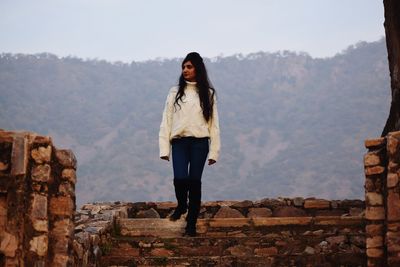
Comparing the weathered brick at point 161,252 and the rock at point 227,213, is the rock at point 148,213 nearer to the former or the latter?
the rock at point 227,213

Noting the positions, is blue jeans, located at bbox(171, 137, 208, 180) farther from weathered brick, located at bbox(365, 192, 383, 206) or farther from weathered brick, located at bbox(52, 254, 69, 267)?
weathered brick, located at bbox(52, 254, 69, 267)

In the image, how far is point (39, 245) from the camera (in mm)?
5473

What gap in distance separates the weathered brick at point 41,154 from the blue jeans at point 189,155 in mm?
2108

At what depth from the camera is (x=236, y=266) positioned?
22.9ft

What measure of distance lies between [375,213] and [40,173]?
291 centimetres

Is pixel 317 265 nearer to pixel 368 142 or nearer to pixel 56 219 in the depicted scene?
pixel 368 142

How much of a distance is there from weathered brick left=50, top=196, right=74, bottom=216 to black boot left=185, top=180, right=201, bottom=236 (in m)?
2.05

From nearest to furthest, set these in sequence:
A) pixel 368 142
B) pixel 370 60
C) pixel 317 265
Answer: pixel 368 142, pixel 317 265, pixel 370 60

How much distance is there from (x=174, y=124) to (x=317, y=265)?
2.14 metres

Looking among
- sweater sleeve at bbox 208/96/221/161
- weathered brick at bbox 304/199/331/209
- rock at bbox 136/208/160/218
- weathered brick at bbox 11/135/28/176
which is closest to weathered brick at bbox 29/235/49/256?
weathered brick at bbox 11/135/28/176

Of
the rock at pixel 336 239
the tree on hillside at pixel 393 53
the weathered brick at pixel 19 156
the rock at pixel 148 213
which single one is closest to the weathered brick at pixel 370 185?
the rock at pixel 336 239

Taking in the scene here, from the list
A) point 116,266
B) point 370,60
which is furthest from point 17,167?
point 370,60

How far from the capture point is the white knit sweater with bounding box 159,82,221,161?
7477 millimetres

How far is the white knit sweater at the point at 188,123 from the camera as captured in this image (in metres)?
7.48
